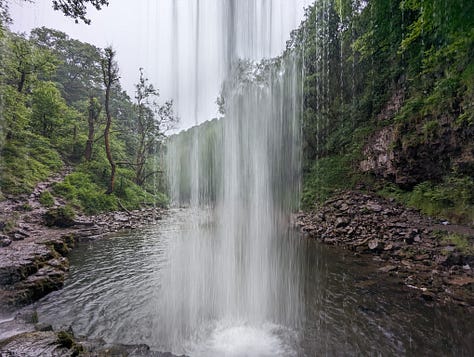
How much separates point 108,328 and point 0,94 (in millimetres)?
15065

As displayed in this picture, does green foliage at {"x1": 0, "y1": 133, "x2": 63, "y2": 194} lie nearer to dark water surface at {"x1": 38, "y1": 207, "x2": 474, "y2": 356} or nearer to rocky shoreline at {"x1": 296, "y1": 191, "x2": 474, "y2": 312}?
dark water surface at {"x1": 38, "y1": 207, "x2": 474, "y2": 356}

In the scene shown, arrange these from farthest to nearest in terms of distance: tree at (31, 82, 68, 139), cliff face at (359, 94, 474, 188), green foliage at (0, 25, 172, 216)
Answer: tree at (31, 82, 68, 139) < green foliage at (0, 25, 172, 216) < cliff face at (359, 94, 474, 188)

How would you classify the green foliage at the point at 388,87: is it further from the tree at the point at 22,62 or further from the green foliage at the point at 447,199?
the tree at the point at 22,62

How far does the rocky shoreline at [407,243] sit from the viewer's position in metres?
5.56

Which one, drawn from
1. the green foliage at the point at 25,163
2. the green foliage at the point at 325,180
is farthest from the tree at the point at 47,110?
the green foliage at the point at 325,180

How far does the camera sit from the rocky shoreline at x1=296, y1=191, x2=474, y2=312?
5.56 meters

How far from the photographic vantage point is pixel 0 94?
1208cm

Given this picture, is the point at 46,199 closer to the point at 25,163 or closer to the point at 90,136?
the point at 25,163

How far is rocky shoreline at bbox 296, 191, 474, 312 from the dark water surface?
651 mm

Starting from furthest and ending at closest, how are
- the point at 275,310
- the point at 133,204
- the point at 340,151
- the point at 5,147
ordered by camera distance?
1. the point at 133,204
2. the point at 340,151
3. the point at 5,147
4. the point at 275,310

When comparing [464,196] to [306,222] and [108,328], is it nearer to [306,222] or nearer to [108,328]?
[306,222]

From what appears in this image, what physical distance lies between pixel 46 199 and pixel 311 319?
50.3 feet

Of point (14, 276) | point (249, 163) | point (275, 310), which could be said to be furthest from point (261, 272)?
point (14, 276)

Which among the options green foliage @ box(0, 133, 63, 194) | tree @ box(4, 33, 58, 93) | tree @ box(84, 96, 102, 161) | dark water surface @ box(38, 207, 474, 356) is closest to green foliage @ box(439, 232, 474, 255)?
dark water surface @ box(38, 207, 474, 356)
